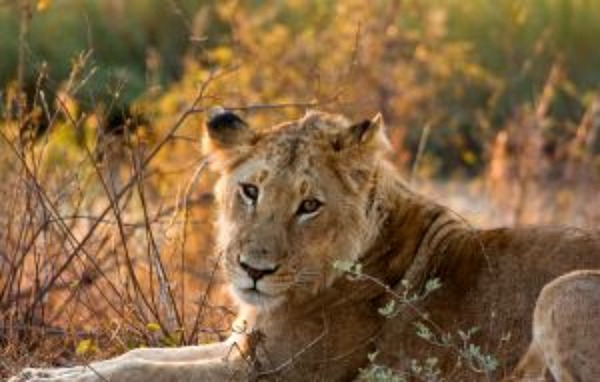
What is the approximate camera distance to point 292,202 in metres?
6.48

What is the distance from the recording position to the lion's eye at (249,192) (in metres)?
6.59

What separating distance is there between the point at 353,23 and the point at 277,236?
22.6 feet

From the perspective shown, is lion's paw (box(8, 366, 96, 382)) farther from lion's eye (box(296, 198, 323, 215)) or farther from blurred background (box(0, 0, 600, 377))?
lion's eye (box(296, 198, 323, 215))

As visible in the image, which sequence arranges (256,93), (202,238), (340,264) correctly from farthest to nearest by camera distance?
(256,93) → (202,238) → (340,264)

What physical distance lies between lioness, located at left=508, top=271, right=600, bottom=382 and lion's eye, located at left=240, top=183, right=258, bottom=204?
1245mm

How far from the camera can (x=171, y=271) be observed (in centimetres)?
802

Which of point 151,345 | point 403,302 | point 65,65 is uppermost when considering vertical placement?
point 403,302

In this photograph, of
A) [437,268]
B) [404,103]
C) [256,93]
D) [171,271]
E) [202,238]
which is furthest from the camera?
[404,103]

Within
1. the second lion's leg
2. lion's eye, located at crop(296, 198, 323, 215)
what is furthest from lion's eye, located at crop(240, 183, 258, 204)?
the second lion's leg

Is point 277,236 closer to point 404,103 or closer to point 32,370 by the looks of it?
point 32,370

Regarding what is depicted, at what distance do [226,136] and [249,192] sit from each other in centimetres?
35

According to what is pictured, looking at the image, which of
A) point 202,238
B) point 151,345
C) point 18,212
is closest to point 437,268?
point 151,345

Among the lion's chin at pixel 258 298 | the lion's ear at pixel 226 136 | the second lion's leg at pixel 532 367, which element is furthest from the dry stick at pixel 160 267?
the second lion's leg at pixel 532 367

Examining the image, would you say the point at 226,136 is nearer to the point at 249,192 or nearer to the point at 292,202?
the point at 249,192
